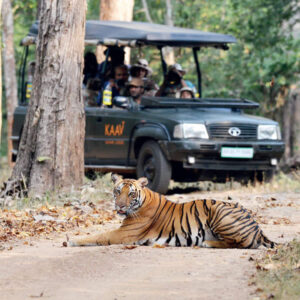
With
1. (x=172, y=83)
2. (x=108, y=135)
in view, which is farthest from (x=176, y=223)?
(x=172, y=83)

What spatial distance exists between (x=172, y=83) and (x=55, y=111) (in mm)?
2998

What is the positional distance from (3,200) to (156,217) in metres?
3.95

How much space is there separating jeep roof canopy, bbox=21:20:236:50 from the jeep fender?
1.34 metres

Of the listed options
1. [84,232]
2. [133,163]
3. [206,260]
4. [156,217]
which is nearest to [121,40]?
[133,163]

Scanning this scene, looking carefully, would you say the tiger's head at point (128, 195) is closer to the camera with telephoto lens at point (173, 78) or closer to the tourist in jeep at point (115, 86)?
the tourist in jeep at point (115, 86)

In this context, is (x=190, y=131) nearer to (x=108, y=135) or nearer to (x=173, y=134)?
(x=173, y=134)

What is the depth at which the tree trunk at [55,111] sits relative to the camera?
1132 centimetres

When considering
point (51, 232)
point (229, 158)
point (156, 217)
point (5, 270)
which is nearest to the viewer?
point (5, 270)

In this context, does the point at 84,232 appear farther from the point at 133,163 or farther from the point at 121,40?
the point at 121,40

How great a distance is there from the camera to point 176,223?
749 cm

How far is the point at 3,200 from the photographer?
431 inches

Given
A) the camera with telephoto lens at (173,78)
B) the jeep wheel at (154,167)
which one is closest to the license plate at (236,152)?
the jeep wheel at (154,167)

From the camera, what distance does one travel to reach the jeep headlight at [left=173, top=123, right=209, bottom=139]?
11.9 m

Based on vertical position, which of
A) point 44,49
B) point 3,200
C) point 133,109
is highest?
point 44,49
